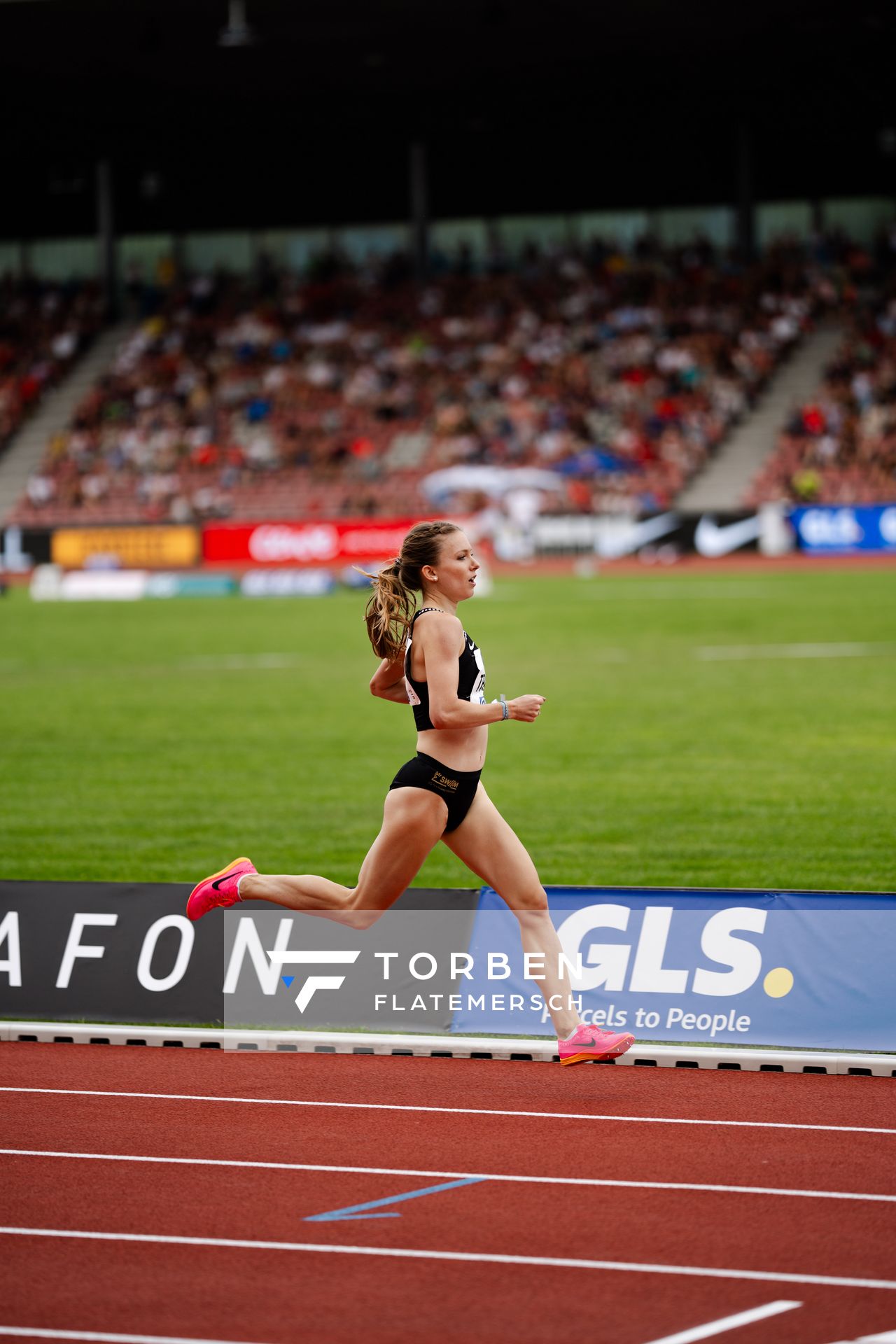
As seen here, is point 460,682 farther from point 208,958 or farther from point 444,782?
point 208,958

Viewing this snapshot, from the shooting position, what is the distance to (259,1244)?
486cm

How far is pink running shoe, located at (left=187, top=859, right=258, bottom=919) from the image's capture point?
22.2 feet

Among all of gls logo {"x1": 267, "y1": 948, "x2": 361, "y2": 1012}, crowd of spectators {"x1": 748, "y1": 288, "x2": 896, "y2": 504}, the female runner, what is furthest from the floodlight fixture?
the female runner

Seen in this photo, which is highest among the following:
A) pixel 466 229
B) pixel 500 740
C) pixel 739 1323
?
pixel 466 229

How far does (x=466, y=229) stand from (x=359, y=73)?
1009 centimetres

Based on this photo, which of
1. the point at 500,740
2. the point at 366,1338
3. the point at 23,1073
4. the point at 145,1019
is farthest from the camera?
the point at 500,740

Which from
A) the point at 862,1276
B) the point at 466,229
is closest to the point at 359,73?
the point at 466,229

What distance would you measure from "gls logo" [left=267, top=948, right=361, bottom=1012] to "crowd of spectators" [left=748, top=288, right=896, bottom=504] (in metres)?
31.2

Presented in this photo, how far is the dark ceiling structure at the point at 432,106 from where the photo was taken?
123ft

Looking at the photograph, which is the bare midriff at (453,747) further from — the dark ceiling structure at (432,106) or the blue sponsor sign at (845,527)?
the dark ceiling structure at (432,106)

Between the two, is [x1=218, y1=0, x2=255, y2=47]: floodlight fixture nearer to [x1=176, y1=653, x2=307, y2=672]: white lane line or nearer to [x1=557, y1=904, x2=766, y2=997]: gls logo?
[x1=176, y1=653, x2=307, y2=672]: white lane line

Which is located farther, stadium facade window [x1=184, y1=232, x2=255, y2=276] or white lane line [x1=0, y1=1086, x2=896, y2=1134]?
stadium facade window [x1=184, y1=232, x2=255, y2=276]

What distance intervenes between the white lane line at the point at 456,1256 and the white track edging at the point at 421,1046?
2.22 metres

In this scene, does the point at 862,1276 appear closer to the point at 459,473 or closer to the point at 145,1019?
the point at 145,1019
